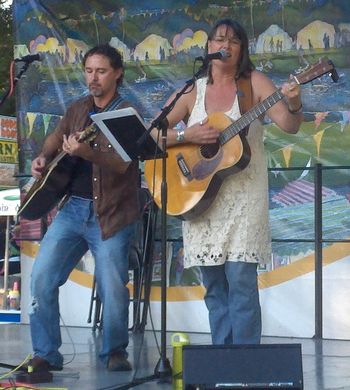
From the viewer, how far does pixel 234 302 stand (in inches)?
211

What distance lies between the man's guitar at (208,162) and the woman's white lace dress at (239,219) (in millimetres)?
59

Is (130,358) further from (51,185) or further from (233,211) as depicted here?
(233,211)

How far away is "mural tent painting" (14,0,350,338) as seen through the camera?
7277 millimetres

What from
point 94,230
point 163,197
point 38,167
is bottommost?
point 94,230

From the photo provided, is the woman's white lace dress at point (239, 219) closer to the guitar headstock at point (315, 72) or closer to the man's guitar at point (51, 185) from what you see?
the guitar headstock at point (315, 72)

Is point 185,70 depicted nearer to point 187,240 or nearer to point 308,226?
point 308,226

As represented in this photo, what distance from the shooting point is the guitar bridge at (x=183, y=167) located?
5.59 metres

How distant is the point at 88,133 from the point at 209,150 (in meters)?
0.66

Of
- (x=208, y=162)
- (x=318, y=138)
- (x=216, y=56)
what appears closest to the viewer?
(x=216, y=56)

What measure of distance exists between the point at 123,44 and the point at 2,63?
21.7ft

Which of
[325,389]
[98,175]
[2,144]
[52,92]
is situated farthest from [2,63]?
[325,389]

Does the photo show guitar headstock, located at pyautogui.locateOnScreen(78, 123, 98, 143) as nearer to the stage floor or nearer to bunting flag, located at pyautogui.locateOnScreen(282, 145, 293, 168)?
the stage floor

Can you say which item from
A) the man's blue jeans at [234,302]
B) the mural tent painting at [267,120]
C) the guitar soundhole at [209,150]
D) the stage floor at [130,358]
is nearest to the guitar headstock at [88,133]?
the guitar soundhole at [209,150]

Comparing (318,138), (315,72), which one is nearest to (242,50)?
(315,72)
